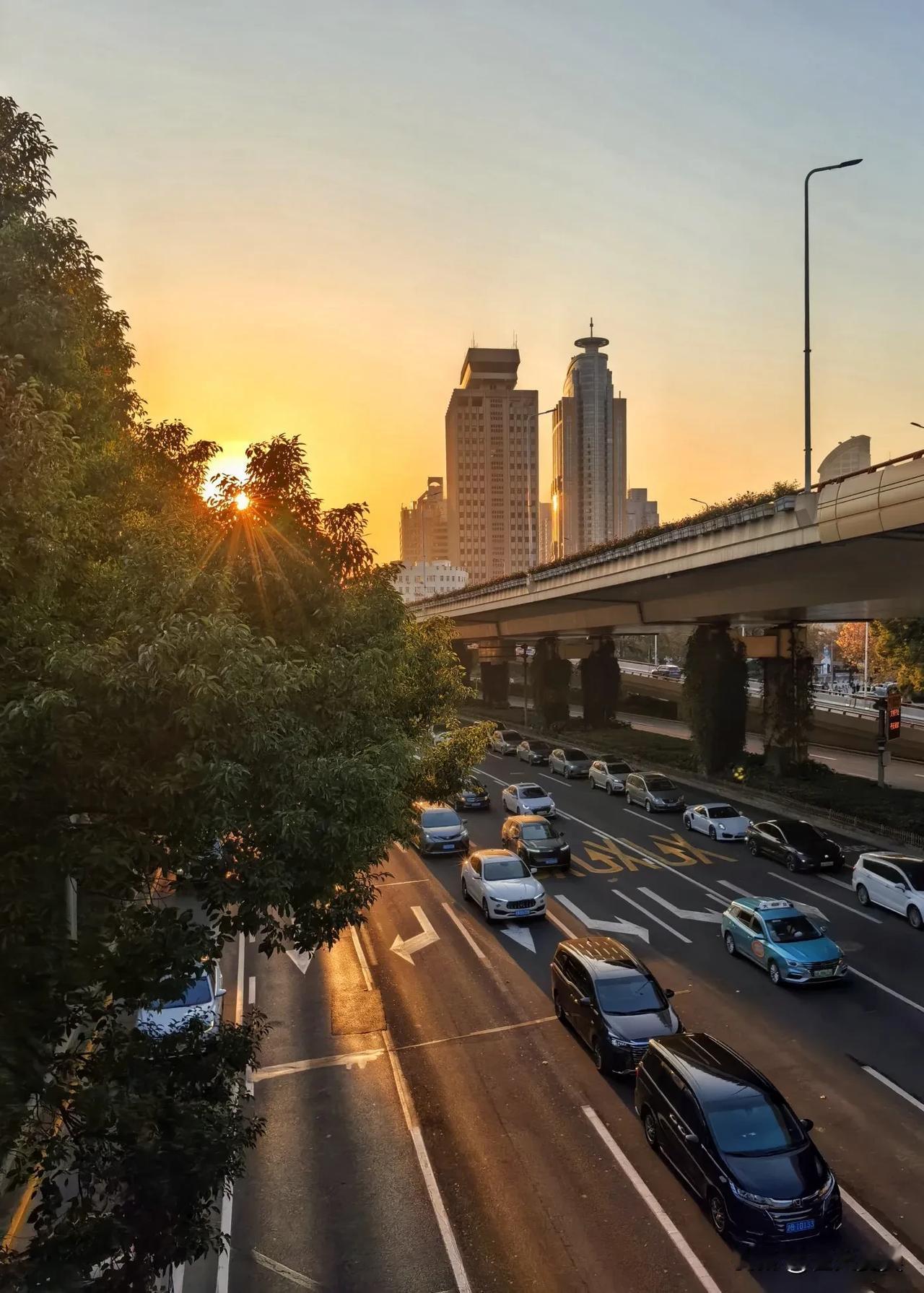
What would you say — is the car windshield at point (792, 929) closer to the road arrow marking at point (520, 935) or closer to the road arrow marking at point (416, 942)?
the road arrow marking at point (520, 935)

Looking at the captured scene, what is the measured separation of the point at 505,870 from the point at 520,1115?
9.97 metres

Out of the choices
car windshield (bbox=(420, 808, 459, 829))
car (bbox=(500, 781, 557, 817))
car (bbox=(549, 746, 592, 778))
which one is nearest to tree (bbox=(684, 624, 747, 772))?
car (bbox=(549, 746, 592, 778))

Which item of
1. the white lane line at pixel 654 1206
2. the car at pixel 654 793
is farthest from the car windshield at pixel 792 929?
the car at pixel 654 793

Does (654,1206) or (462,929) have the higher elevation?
(654,1206)

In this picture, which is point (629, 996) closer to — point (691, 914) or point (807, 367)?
point (691, 914)

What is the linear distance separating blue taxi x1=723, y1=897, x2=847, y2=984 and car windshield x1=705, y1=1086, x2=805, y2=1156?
23.0 feet

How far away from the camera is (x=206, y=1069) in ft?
23.8

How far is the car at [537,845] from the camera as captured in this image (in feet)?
86.6

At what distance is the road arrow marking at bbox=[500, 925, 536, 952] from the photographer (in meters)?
20.2

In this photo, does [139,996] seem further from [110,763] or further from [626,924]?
[626,924]

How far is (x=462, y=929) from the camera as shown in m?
21.6

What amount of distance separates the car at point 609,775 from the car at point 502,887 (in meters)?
17.9

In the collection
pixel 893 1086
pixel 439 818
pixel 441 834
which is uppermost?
pixel 439 818

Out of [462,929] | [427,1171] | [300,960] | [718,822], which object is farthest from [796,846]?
[427,1171]
